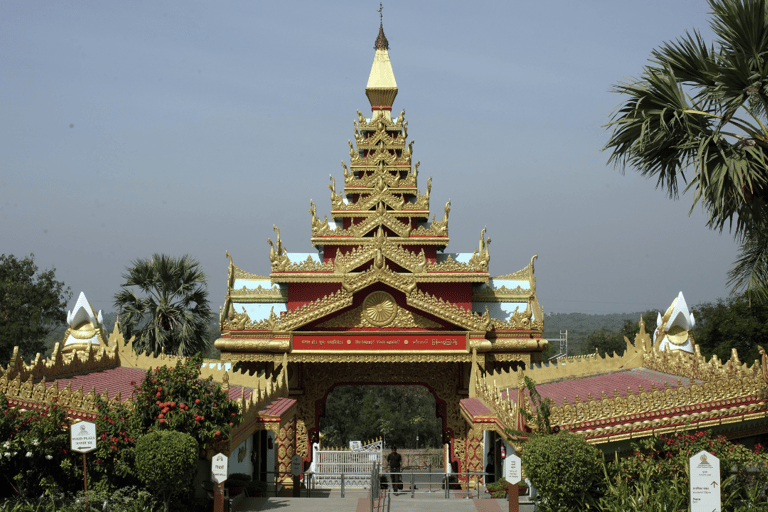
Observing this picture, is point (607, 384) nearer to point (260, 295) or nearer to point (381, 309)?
point (381, 309)

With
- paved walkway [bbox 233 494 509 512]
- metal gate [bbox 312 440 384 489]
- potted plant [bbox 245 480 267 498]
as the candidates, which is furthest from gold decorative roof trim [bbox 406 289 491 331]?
potted plant [bbox 245 480 267 498]

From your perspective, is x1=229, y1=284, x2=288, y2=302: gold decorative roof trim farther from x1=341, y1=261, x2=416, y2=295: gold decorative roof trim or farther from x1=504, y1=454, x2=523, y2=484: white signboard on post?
x1=504, y1=454, x2=523, y2=484: white signboard on post

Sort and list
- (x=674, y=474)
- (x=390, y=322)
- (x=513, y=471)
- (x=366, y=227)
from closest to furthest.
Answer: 1. (x=674, y=474)
2. (x=513, y=471)
3. (x=390, y=322)
4. (x=366, y=227)

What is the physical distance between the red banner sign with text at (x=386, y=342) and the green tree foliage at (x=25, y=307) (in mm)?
17575

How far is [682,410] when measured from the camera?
39.9ft

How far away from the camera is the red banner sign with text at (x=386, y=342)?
20.1 metres

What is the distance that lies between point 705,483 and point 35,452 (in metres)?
9.20

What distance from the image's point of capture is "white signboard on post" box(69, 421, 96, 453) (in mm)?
10953

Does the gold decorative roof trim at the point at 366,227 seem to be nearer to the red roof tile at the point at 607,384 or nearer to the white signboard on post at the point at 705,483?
the red roof tile at the point at 607,384

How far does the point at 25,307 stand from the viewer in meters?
34.3

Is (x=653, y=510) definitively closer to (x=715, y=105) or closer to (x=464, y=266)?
(x=715, y=105)

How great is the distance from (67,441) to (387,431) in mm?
32362

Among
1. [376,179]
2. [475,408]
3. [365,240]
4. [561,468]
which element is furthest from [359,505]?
[376,179]

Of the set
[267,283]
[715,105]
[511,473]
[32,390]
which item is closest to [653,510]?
[511,473]
